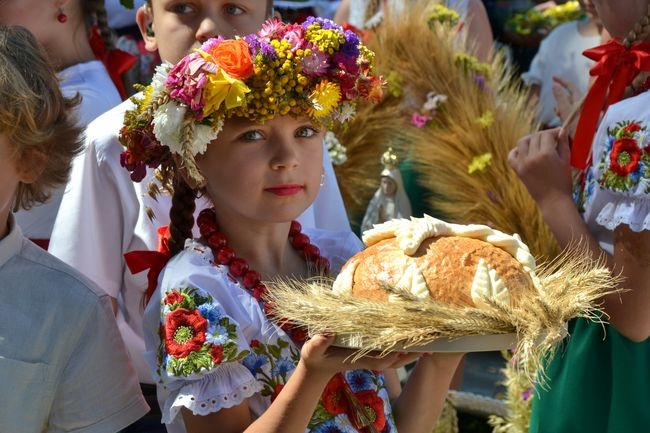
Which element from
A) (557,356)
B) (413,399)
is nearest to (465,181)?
(557,356)

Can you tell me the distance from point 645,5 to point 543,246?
0.86 metres

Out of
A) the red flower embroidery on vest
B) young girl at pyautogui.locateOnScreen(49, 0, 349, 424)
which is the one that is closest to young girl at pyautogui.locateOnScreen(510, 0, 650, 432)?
young girl at pyautogui.locateOnScreen(49, 0, 349, 424)

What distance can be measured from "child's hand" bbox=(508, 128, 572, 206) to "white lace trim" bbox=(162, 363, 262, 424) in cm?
125

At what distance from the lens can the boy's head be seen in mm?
2459

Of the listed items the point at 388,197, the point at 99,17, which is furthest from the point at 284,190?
the point at 388,197

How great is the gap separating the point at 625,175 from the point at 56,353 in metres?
1.39

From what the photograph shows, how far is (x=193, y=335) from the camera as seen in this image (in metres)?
1.90

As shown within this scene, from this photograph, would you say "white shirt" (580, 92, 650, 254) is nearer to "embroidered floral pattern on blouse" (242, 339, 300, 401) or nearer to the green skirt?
the green skirt

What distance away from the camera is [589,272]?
188 cm

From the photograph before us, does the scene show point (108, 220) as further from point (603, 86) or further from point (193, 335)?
point (603, 86)

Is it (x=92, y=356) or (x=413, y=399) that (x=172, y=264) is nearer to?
(x=92, y=356)

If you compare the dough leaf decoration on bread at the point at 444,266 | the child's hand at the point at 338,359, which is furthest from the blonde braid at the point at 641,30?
the child's hand at the point at 338,359

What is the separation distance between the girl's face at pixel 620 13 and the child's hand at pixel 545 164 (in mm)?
321

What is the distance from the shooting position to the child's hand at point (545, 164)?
2.88 m
